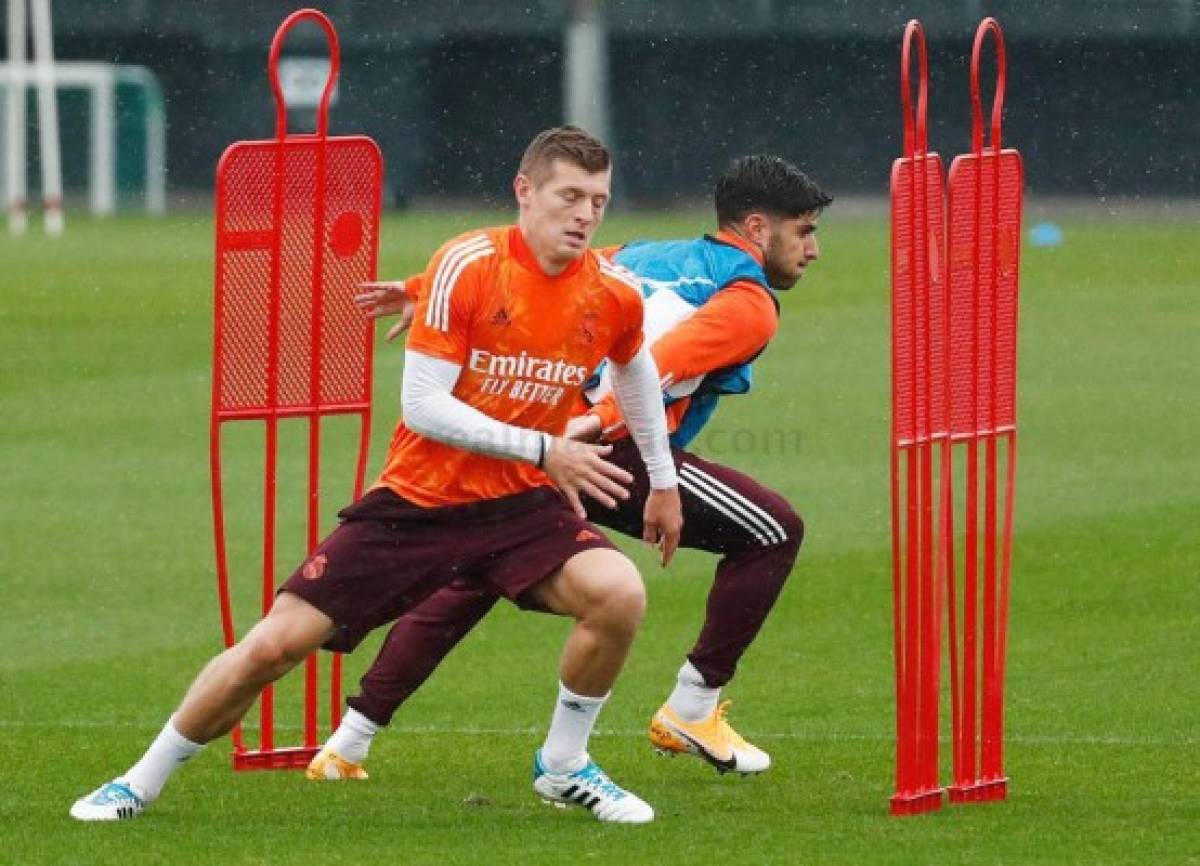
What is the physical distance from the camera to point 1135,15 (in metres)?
50.6

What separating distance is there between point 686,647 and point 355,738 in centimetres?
337

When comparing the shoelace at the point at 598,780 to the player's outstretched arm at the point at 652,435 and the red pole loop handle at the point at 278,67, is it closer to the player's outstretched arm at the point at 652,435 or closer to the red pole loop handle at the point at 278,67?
the player's outstretched arm at the point at 652,435

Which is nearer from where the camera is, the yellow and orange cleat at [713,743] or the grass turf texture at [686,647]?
the grass turf texture at [686,647]

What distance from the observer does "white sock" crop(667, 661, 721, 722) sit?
28.7ft

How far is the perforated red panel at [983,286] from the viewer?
7.75 m

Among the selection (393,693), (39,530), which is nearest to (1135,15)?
(39,530)

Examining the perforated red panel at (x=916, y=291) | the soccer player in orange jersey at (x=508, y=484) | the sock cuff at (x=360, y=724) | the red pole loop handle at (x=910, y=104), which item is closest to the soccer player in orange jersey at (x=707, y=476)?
the sock cuff at (x=360, y=724)

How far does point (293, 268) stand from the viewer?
856 cm

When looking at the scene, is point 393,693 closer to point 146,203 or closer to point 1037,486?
point 1037,486

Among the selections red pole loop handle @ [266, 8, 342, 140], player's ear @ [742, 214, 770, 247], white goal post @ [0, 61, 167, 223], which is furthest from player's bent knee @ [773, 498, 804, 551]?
white goal post @ [0, 61, 167, 223]

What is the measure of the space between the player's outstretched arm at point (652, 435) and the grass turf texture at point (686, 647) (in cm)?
84

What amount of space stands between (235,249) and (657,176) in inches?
1707

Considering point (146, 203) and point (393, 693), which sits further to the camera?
point (146, 203)

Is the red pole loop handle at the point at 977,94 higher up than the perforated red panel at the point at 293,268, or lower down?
higher up
